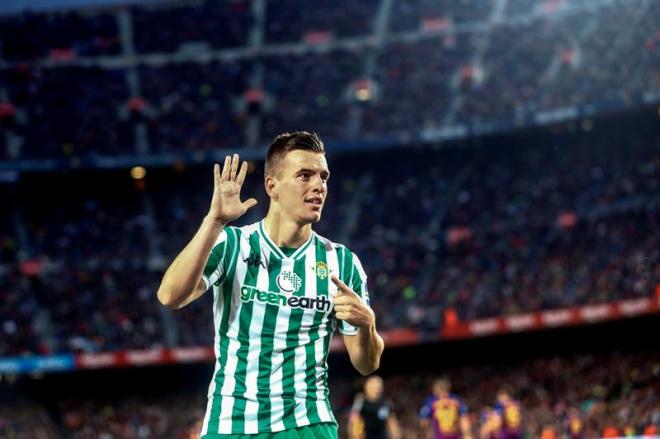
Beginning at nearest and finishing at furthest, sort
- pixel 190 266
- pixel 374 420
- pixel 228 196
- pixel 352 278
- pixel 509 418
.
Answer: pixel 190 266, pixel 228 196, pixel 352 278, pixel 374 420, pixel 509 418

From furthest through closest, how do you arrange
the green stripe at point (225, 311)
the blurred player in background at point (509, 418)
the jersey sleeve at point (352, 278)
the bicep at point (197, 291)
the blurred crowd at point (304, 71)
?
the blurred crowd at point (304, 71) < the blurred player in background at point (509, 418) < the jersey sleeve at point (352, 278) < the green stripe at point (225, 311) < the bicep at point (197, 291)

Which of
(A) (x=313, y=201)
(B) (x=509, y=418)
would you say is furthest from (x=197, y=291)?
(B) (x=509, y=418)

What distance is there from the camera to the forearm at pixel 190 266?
12.5ft

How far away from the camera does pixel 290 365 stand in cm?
414

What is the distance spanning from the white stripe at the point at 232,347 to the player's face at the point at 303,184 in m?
0.33

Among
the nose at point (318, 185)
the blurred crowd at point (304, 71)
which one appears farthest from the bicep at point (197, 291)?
the blurred crowd at point (304, 71)

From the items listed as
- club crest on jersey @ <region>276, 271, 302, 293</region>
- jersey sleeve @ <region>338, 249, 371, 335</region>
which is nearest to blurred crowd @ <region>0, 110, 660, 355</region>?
jersey sleeve @ <region>338, 249, 371, 335</region>

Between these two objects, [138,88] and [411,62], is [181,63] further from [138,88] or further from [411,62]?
→ [411,62]

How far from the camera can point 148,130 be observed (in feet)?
118

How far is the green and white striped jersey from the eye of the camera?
4074mm

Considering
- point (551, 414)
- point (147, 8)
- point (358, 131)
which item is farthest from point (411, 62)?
point (551, 414)

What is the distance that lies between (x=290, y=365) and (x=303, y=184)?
33.5 inches

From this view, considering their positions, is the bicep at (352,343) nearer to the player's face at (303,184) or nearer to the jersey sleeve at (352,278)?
the jersey sleeve at (352,278)

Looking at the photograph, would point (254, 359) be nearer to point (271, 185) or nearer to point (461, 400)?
point (271, 185)
